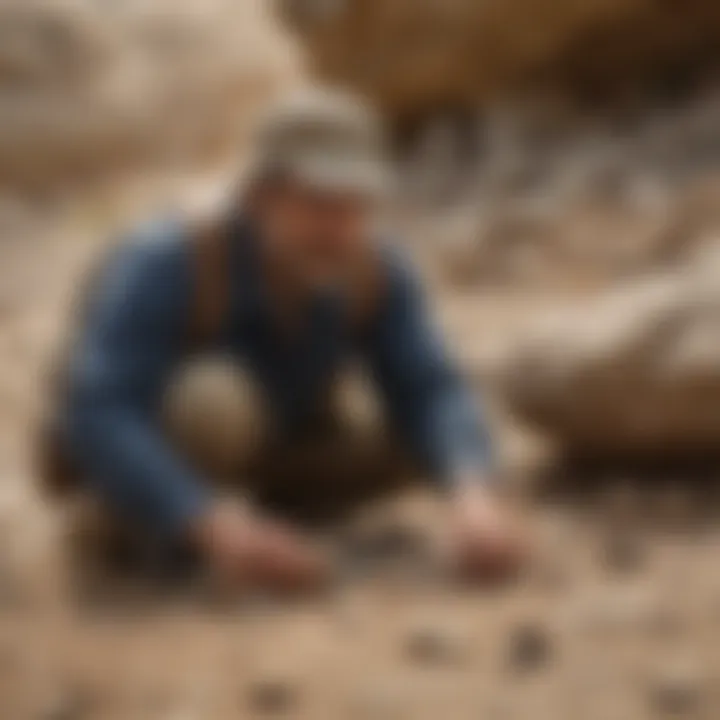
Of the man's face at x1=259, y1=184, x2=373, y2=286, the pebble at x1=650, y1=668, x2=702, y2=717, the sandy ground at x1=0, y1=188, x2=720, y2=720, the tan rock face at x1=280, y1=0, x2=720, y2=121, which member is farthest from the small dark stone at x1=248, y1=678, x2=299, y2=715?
the tan rock face at x1=280, y1=0, x2=720, y2=121

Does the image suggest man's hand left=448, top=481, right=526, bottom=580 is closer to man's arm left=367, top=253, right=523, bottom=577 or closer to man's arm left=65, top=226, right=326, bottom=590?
man's arm left=367, top=253, right=523, bottom=577

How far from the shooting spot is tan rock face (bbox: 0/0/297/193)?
294 cm

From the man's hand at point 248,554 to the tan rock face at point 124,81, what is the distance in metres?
1.75

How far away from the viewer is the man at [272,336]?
1274mm

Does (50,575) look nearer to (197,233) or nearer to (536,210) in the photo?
(197,233)

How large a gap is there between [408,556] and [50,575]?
29cm

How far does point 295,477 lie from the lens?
1.48 meters

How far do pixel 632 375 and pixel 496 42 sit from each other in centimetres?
106

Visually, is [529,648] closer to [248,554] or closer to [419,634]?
[419,634]

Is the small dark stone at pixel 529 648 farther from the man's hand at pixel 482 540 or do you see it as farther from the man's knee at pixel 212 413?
the man's knee at pixel 212 413

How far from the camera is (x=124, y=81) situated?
3107mm

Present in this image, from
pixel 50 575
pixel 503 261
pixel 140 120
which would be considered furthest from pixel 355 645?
pixel 140 120

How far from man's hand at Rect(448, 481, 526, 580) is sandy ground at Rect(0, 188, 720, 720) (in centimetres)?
2

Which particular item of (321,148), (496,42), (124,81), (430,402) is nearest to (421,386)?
(430,402)
